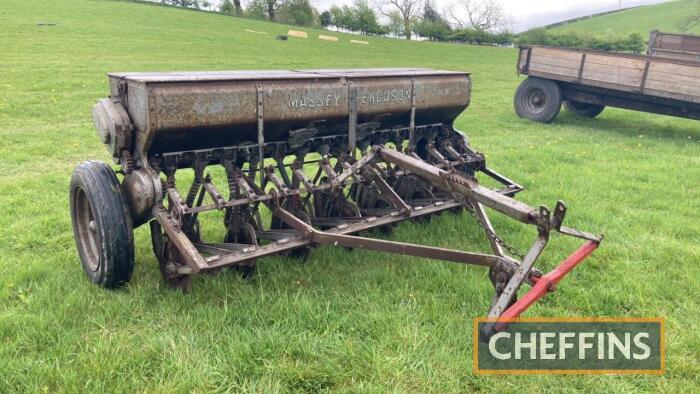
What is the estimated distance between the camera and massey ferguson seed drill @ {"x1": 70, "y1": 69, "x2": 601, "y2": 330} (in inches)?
131

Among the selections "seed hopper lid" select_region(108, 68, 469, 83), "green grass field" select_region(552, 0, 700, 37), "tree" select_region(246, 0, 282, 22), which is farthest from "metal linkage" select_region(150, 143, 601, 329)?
"green grass field" select_region(552, 0, 700, 37)

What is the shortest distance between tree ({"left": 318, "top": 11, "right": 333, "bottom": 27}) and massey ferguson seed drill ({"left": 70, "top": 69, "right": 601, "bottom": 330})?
49349 mm

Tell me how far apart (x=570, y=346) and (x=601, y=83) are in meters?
8.20

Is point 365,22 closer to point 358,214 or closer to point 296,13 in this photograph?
point 296,13

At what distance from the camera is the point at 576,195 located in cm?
615

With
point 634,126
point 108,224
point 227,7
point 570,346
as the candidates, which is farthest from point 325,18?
point 570,346

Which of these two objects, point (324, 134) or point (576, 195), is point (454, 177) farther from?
point (576, 195)

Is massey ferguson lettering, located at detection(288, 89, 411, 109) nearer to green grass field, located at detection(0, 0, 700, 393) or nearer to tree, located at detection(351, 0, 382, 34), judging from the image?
green grass field, located at detection(0, 0, 700, 393)

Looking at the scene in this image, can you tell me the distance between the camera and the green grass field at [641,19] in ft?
159

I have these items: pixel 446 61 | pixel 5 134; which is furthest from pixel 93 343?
pixel 446 61

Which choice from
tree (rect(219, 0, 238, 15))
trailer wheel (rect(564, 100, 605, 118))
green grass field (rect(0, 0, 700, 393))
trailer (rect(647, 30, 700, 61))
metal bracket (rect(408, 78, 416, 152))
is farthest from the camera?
tree (rect(219, 0, 238, 15))

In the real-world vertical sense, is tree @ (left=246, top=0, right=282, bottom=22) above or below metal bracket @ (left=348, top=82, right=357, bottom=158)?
above

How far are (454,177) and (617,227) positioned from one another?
101 inches

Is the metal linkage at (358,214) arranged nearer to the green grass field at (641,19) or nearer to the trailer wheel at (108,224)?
the trailer wheel at (108,224)
